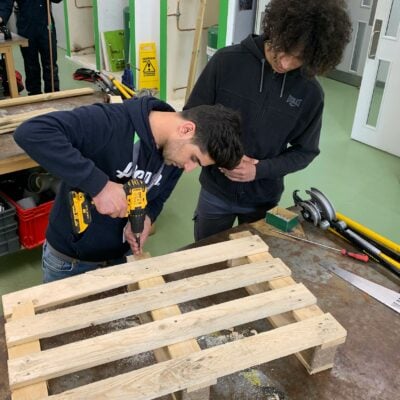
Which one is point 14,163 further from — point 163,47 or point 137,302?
point 163,47

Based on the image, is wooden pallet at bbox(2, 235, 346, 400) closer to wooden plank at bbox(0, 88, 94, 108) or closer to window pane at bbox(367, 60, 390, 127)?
wooden plank at bbox(0, 88, 94, 108)

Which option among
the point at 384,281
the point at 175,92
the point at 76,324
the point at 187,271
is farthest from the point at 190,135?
the point at 175,92

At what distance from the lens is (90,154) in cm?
152

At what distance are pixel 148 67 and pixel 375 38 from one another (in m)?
2.81

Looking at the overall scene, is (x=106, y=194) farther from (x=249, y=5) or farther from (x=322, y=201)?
(x=249, y=5)

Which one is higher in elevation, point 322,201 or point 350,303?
point 322,201

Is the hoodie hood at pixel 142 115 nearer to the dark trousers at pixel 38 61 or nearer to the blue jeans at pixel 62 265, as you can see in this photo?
the blue jeans at pixel 62 265

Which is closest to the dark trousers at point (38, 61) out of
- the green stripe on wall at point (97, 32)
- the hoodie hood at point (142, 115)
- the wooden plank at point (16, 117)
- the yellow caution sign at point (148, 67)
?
the yellow caution sign at point (148, 67)

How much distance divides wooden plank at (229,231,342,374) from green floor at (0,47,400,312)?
1.72m

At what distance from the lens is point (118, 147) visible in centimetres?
152

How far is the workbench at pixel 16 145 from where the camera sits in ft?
7.97

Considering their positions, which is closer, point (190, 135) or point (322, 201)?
point (190, 135)

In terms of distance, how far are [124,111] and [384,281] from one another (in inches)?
46.3

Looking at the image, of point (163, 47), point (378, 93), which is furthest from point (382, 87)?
point (163, 47)
